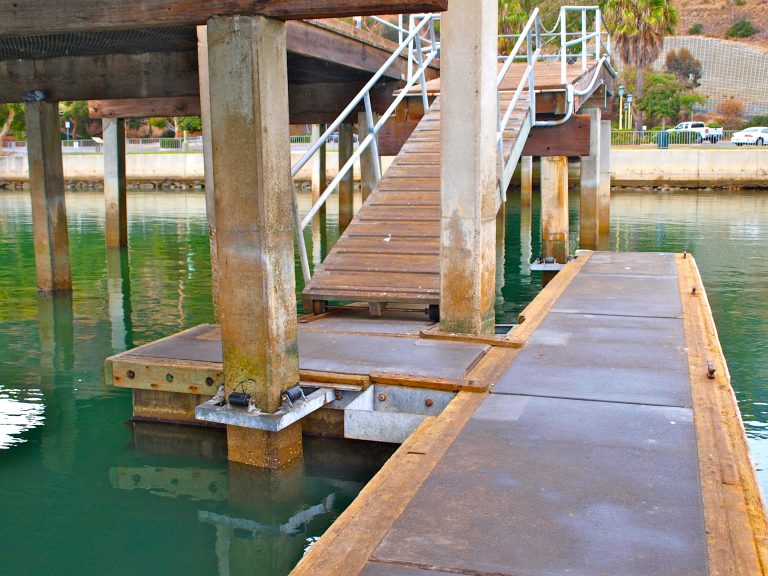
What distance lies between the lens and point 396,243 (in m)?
11.3

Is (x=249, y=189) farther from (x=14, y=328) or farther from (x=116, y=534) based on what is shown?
(x=14, y=328)

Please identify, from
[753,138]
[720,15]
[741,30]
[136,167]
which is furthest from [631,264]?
[720,15]

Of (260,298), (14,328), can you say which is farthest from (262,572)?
(14,328)

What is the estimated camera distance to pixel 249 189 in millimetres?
6625

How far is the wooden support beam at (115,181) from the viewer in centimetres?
2356

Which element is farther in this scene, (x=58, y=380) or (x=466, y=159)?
(x=58, y=380)

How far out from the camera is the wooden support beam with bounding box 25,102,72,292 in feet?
52.2

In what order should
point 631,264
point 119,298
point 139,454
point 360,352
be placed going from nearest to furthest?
point 139,454 → point 360,352 → point 631,264 → point 119,298

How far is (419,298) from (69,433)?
3735 millimetres

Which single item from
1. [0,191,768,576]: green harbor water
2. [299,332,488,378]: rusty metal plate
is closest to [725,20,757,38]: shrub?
[0,191,768,576]: green harbor water

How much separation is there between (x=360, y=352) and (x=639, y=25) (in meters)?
49.7

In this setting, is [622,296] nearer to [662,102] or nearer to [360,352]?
[360,352]

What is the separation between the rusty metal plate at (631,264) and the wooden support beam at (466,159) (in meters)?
4.89

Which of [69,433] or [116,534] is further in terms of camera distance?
[69,433]
